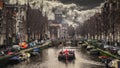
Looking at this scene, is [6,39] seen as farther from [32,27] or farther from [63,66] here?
[63,66]

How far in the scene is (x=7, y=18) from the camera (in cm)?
12938

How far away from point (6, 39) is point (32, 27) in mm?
30129

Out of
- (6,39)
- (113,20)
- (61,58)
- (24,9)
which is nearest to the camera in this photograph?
(61,58)

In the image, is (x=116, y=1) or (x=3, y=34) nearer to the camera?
(x=3, y=34)

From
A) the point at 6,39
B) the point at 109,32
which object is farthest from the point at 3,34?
the point at 109,32

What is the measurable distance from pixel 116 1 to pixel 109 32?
13.9m

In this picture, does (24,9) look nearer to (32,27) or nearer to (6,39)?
(32,27)

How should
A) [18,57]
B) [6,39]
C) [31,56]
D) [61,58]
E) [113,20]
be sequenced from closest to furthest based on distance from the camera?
[18,57], [61,58], [31,56], [6,39], [113,20]

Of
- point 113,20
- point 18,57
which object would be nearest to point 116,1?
point 113,20

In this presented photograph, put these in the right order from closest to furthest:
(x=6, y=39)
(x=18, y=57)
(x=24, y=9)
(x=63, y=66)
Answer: (x=63, y=66) → (x=18, y=57) → (x=6, y=39) → (x=24, y=9)

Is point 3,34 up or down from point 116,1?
down

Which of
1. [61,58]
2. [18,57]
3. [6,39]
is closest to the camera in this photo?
[18,57]

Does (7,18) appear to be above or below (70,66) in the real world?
above

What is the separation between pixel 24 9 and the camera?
6624 inches
